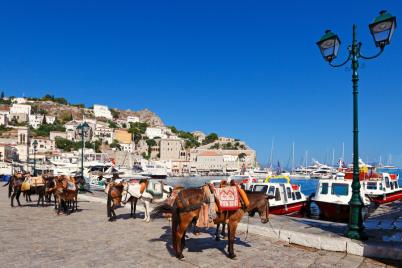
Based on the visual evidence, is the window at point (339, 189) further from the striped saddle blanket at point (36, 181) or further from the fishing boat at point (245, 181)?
the striped saddle blanket at point (36, 181)

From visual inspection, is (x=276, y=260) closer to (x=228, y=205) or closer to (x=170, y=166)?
(x=228, y=205)

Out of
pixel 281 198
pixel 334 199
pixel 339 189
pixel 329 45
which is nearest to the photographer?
pixel 329 45

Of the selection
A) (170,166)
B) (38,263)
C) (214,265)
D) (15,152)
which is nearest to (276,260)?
(214,265)

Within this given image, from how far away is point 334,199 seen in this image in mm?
19203

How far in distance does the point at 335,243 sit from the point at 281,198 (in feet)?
38.6

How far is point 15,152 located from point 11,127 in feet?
204

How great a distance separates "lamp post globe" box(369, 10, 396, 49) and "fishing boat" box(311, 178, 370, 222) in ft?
40.1

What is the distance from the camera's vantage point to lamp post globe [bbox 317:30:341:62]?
896 cm

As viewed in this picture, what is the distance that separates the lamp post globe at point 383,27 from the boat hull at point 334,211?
12.3 m

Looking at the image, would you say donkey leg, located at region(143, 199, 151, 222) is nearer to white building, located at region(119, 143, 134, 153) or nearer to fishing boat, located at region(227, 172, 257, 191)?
fishing boat, located at region(227, 172, 257, 191)

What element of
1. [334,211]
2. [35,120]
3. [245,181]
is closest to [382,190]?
[334,211]

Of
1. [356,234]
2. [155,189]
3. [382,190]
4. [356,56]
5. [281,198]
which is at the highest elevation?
[356,56]

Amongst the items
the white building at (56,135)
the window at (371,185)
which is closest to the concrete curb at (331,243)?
the window at (371,185)

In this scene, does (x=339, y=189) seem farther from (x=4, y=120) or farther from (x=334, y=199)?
(x=4, y=120)
